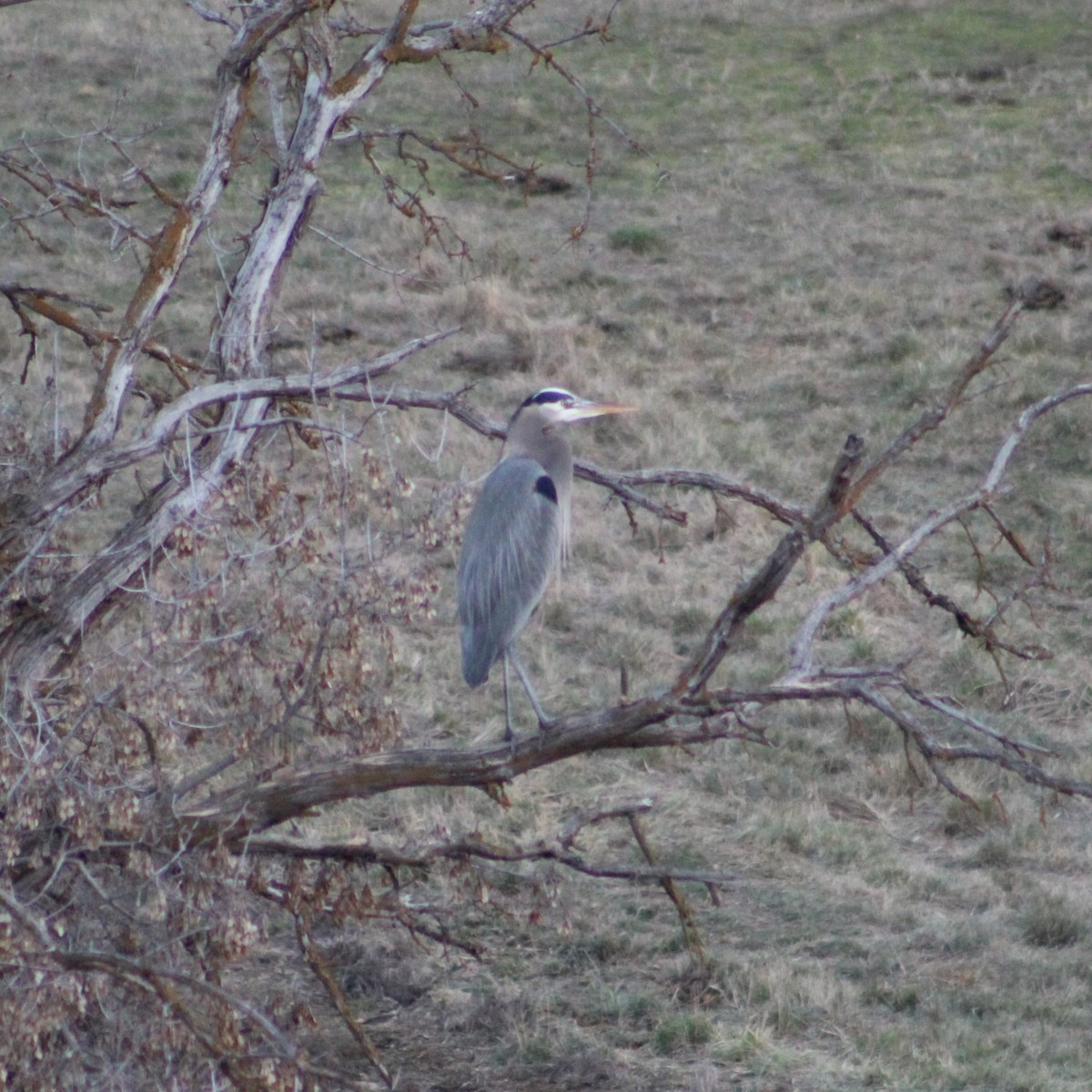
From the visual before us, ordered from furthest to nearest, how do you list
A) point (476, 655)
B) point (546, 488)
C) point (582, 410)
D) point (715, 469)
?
point (715, 469) < point (582, 410) < point (546, 488) < point (476, 655)

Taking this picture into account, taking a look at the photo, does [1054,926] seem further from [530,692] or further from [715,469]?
[715,469]

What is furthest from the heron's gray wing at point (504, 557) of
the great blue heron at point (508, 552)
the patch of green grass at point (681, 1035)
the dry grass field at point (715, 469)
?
the patch of green grass at point (681, 1035)

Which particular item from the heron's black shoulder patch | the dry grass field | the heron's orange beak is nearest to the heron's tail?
the dry grass field

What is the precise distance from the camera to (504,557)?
20.0 ft

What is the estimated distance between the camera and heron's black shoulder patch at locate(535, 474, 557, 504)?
6273mm

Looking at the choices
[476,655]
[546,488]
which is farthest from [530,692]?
[546,488]

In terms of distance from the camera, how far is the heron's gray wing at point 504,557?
604 centimetres

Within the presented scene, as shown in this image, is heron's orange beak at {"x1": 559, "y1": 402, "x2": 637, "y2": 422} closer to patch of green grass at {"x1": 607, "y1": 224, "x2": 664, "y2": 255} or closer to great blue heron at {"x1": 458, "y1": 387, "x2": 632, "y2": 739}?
great blue heron at {"x1": 458, "y1": 387, "x2": 632, "y2": 739}

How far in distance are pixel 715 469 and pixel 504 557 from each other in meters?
6.25

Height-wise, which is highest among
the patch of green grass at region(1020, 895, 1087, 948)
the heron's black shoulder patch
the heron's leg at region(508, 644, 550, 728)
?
the heron's black shoulder patch

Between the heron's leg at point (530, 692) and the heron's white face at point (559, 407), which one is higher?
the heron's white face at point (559, 407)

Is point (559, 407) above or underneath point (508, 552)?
above

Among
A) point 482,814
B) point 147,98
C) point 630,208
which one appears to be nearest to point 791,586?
point 482,814

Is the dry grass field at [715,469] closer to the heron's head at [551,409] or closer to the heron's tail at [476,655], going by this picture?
the heron's tail at [476,655]
